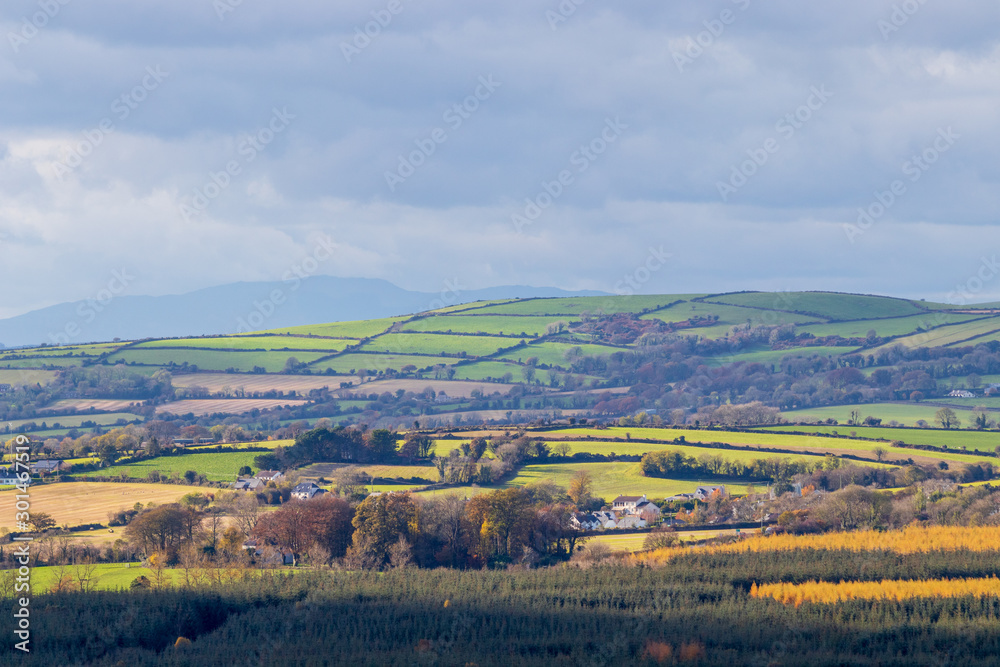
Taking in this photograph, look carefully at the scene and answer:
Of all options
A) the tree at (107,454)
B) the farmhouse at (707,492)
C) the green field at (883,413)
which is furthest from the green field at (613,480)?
the green field at (883,413)

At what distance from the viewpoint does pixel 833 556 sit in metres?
64.1

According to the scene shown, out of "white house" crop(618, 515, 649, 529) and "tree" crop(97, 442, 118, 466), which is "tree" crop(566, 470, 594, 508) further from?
"tree" crop(97, 442, 118, 466)

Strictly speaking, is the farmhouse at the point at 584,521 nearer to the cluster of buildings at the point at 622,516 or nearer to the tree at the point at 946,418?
the cluster of buildings at the point at 622,516

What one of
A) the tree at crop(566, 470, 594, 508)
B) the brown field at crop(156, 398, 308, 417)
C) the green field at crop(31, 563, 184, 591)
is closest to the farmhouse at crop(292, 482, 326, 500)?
the green field at crop(31, 563, 184, 591)

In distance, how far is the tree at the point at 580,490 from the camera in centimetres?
9561

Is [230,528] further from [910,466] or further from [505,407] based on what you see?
[505,407]

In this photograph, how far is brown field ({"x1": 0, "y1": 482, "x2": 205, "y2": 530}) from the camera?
84.8 meters

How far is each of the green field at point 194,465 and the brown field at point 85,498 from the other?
4272mm

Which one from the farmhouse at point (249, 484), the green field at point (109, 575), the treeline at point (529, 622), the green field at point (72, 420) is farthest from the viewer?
the green field at point (72, 420)

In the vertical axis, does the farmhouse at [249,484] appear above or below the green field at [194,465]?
below

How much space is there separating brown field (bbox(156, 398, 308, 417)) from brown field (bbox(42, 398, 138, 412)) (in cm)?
718

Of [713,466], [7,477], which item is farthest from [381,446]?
[7,477]

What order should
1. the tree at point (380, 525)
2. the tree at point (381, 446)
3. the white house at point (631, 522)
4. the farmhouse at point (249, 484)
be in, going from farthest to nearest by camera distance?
the tree at point (381, 446) → the farmhouse at point (249, 484) → the white house at point (631, 522) → the tree at point (380, 525)

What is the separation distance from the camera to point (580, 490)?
320 ft
